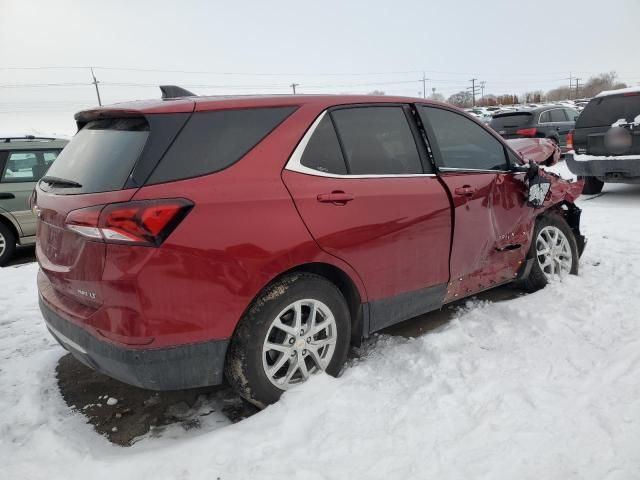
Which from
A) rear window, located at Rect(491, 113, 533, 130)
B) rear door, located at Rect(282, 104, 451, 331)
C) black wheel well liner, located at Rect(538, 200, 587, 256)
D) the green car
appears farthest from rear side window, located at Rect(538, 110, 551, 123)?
the green car

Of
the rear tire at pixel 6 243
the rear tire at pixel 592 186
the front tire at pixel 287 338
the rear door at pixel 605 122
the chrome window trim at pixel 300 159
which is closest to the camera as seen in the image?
the front tire at pixel 287 338

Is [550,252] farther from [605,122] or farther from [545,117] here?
[545,117]

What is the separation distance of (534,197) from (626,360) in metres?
1.47

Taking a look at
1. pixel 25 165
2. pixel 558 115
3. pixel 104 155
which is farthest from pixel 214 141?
pixel 558 115

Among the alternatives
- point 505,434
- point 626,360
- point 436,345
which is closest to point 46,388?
point 436,345

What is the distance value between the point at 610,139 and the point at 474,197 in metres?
5.77

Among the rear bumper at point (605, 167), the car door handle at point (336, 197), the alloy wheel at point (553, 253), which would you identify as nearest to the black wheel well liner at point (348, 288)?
the car door handle at point (336, 197)

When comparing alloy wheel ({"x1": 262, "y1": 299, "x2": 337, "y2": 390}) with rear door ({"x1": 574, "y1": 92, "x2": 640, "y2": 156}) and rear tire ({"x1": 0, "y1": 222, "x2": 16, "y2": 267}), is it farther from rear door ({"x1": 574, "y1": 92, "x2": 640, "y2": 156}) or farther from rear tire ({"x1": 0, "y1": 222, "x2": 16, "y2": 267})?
rear door ({"x1": 574, "y1": 92, "x2": 640, "y2": 156})

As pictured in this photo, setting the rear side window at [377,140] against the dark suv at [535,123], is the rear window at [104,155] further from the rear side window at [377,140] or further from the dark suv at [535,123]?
the dark suv at [535,123]

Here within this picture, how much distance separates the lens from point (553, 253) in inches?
168

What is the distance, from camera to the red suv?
223 cm

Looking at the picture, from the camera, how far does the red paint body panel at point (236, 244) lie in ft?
7.26

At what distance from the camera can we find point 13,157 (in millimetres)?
6805

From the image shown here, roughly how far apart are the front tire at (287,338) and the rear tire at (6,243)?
552 centimetres
